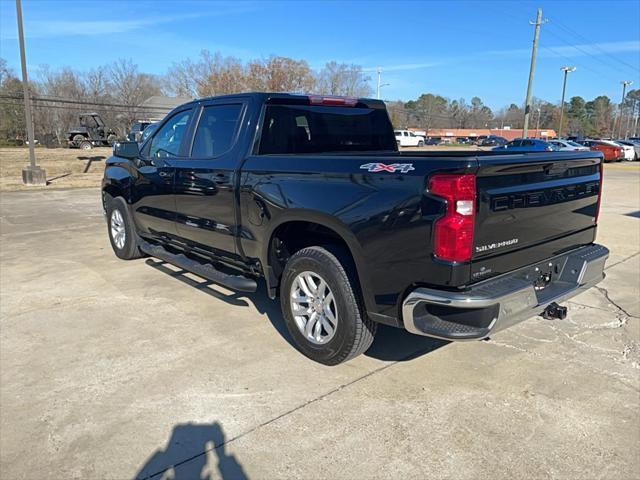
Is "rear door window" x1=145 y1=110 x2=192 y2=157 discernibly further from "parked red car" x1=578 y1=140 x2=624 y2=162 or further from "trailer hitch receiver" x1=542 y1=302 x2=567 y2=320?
"parked red car" x1=578 y1=140 x2=624 y2=162

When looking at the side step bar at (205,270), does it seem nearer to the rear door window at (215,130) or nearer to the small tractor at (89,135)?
the rear door window at (215,130)

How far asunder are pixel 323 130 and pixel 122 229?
130 inches

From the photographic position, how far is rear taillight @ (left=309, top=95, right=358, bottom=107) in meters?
4.56

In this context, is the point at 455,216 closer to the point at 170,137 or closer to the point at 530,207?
the point at 530,207

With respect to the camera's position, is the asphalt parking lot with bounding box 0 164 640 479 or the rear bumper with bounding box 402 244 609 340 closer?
the asphalt parking lot with bounding box 0 164 640 479

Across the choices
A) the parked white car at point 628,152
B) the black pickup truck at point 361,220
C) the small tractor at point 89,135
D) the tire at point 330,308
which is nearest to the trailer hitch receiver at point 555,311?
the black pickup truck at point 361,220

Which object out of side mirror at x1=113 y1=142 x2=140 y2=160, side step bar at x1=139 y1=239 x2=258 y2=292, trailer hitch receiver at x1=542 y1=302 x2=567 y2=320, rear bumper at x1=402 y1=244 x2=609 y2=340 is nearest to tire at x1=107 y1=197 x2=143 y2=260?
side step bar at x1=139 y1=239 x2=258 y2=292

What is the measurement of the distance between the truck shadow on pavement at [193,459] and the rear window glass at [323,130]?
2263 millimetres

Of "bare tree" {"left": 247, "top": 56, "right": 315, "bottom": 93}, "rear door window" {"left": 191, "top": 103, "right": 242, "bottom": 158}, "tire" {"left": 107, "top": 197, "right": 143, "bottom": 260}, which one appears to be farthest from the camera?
"bare tree" {"left": 247, "top": 56, "right": 315, "bottom": 93}

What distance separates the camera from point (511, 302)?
9.69 ft

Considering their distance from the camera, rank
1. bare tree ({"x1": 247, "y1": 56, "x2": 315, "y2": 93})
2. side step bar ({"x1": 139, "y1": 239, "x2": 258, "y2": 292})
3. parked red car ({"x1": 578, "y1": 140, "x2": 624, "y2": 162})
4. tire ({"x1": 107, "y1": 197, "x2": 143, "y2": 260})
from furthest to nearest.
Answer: bare tree ({"x1": 247, "y1": 56, "x2": 315, "y2": 93})
parked red car ({"x1": 578, "y1": 140, "x2": 624, "y2": 162})
tire ({"x1": 107, "y1": 197, "x2": 143, "y2": 260})
side step bar ({"x1": 139, "y1": 239, "x2": 258, "y2": 292})

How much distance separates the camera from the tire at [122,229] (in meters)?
6.23

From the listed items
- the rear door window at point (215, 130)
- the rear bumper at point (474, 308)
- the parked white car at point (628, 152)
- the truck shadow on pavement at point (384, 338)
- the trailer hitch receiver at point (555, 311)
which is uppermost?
the rear door window at point (215, 130)

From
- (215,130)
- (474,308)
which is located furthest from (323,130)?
(474,308)
